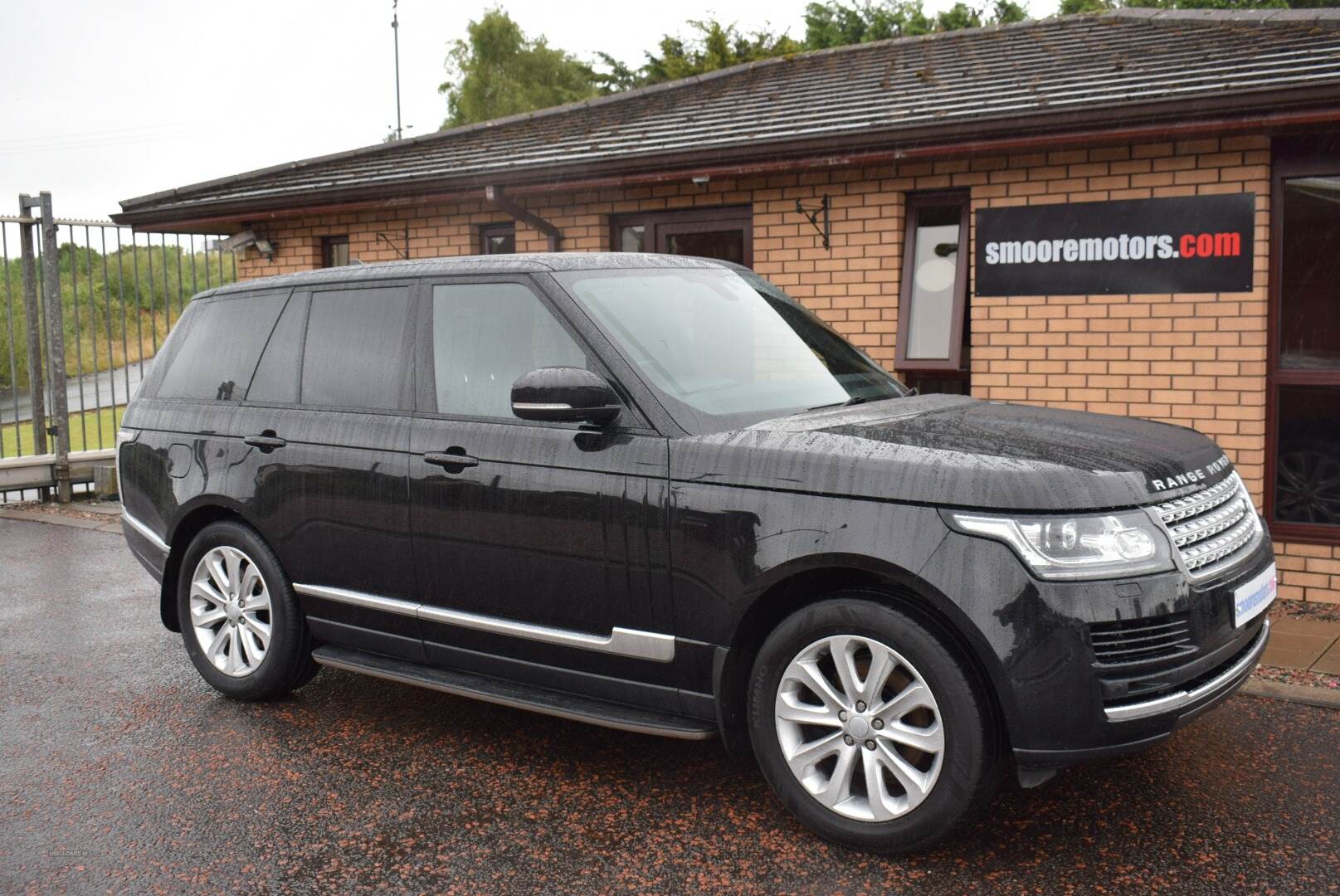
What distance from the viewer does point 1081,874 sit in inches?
136

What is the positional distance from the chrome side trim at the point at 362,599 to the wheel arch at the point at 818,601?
1.37 meters

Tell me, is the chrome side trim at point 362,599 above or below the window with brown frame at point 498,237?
below

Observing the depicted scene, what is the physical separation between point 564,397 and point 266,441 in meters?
1.76

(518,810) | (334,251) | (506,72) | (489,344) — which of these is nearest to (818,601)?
(518,810)

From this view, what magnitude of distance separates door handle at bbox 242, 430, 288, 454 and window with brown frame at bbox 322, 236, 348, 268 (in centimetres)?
643

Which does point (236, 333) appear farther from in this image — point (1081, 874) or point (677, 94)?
point (677, 94)

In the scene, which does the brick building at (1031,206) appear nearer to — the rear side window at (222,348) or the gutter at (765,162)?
the gutter at (765,162)

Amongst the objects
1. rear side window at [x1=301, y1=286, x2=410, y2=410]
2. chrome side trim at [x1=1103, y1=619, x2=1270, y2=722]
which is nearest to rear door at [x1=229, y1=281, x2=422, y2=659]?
rear side window at [x1=301, y1=286, x2=410, y2=410]

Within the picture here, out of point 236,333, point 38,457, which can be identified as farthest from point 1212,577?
point 38,457

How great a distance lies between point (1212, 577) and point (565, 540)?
6.62 ft

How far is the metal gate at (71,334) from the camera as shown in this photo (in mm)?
11711

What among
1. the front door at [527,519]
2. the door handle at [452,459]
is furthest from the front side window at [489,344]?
the door handle at [452,459]

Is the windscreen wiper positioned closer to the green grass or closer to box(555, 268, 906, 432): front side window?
box(555, 268, 906, 432): front side window

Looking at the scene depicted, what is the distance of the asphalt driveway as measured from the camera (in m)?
3.51
